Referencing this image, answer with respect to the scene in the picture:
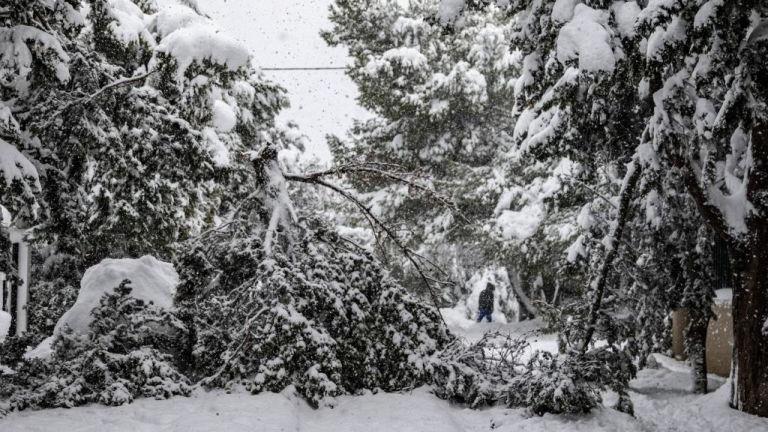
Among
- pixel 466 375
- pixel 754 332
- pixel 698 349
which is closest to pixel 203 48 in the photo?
pixel 466 375

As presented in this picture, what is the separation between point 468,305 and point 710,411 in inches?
1073

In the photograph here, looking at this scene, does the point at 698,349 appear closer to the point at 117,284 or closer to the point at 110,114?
the point at 117,284

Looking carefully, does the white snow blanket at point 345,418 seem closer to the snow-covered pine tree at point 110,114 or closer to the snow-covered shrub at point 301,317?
the snow-covered shrub at point 301,317

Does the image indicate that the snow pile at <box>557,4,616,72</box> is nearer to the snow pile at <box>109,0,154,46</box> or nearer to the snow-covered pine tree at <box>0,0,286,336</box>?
the snow-covered pine tree at <box>0,0,286,336</box>

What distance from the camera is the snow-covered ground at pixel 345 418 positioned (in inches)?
175

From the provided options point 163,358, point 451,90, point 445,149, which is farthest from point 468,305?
point 163,358

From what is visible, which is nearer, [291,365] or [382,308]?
[291,365]

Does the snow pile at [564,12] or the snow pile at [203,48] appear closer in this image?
the snow pile at [564,12]

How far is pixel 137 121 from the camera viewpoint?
6.73 metres

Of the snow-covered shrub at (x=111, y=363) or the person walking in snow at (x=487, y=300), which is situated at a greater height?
the person walking in snow at (x=487, y=300)

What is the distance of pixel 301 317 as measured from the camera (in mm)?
5199

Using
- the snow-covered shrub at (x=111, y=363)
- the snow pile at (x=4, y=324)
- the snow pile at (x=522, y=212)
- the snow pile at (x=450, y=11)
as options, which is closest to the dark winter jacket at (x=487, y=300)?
the snow pile at (x=522, y=212)

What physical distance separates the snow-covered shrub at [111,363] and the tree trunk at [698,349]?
300 inches

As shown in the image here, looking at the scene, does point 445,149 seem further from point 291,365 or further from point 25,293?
point 291,365
